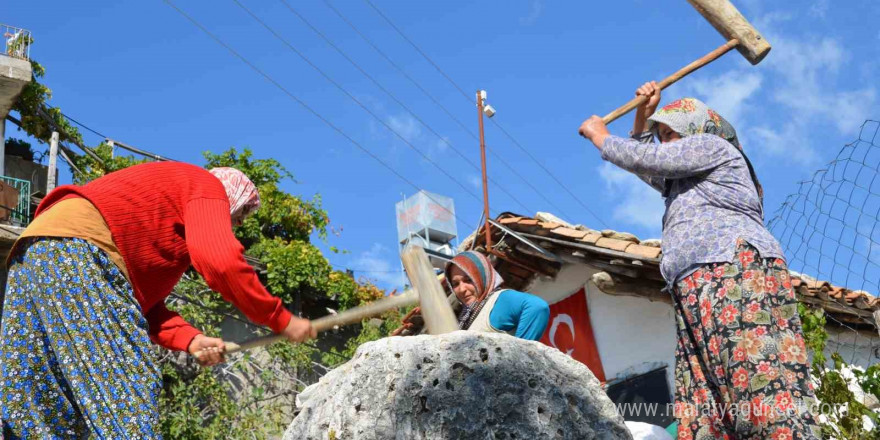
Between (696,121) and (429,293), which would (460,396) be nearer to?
(429,293)

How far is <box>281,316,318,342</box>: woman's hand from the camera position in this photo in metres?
3.47

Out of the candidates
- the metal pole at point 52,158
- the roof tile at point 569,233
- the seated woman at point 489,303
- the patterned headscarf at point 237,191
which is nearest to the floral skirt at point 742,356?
the seated woman at point 489,303

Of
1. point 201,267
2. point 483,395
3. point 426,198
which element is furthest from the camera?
point 426,198

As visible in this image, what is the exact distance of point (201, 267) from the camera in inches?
129

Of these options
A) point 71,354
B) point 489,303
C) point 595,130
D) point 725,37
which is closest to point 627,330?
point 489,303

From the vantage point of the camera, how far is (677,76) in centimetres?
451

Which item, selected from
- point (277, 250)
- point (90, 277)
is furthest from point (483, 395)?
point (277, 250)

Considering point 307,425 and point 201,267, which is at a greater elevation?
point 201,267

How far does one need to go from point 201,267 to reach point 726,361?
76.1 inches

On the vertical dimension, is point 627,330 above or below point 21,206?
below

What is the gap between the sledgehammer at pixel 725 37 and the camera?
4.46m

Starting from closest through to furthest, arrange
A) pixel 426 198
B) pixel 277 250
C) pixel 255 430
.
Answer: pixel 255 430 → pixel 277 250 → pixel 426 198

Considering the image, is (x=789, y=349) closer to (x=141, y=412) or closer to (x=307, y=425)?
(x=307, y=425)

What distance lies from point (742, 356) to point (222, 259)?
1.90 m
